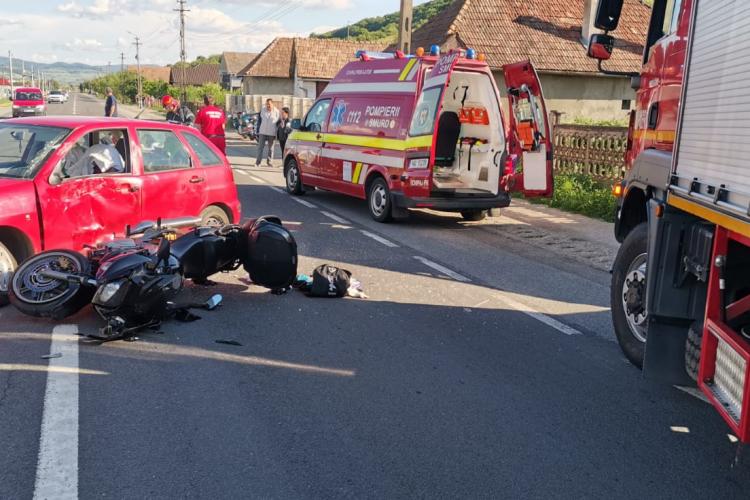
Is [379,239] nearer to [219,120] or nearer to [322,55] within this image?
[219,120]

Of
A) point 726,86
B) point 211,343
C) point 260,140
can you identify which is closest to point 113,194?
point 211,343

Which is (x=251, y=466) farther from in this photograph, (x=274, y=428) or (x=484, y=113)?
(x=484, y=113)

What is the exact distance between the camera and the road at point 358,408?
3.48 meters

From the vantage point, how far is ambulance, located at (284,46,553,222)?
34.5 ft

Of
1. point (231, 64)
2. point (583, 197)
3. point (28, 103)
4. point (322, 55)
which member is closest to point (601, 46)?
point (583, 197)

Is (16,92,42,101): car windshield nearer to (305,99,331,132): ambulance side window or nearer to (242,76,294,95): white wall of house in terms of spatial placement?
(242,76,294,95): white wall of house

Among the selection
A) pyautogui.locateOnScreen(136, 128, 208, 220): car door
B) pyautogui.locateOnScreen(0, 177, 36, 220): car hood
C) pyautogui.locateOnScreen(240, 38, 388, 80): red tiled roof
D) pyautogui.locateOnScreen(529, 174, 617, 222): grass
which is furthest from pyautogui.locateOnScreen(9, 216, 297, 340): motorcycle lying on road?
pyautogui.locateOnScreen(240, 38, 388, 80): red tiled roof

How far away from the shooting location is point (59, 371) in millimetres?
4684

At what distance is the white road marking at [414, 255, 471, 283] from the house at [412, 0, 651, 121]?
61.8ft

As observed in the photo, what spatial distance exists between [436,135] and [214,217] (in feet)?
12.5

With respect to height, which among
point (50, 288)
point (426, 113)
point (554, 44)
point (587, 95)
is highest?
point (554, 44)

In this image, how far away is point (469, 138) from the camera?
11.7m

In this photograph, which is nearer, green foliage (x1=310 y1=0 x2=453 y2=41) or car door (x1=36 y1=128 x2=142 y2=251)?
car door (x1=36 y1=128 x2=142 y2=251)

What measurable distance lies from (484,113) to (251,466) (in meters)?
8.80
